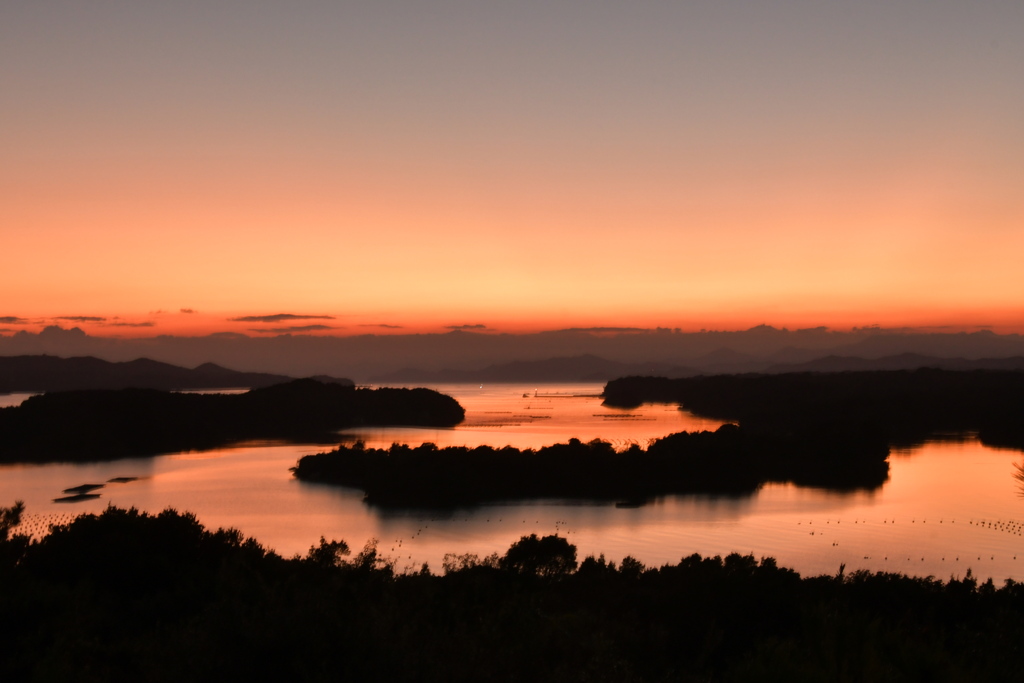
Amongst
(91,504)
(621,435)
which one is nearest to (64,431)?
(91,504)

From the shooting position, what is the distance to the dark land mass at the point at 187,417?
57562 mm

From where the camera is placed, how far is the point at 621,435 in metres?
65.8

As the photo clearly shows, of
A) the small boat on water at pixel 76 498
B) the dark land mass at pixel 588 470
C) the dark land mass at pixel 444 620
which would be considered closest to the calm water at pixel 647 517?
the small boat on water at pixel 76 498

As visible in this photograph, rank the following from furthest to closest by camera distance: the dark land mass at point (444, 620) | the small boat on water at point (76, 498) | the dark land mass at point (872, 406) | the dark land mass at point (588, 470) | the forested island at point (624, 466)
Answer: the dark land mass at point (872, 406)
the forested island at point (624, 466)
the dark land mass at point (588, 470)
the small boat on water at point (76, 498)
the dark land mass at point (444, 620)

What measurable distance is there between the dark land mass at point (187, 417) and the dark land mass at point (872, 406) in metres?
34.8

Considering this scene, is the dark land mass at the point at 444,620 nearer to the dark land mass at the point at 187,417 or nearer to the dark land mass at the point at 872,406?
the dark land mass at the point at 872,406

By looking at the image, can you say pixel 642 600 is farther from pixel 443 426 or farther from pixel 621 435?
pixel 443 426

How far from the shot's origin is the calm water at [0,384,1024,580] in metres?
26.9

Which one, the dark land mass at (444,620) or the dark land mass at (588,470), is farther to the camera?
the dark land mass at (588,470)

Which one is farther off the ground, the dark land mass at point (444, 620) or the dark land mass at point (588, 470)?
the dark land mass at point (444, 620)

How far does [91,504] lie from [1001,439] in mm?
65275

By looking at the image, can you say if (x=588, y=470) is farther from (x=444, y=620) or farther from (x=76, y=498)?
(x=444, y=620)

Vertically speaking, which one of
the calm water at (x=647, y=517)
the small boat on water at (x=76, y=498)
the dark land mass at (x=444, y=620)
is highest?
the dark land mass at (x=444, y=620)

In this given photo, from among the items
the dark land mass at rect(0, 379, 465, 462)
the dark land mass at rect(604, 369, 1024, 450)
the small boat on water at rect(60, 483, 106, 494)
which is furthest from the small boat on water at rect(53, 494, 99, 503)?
the dark land mass at rect(604, 369, 1024, 450)
